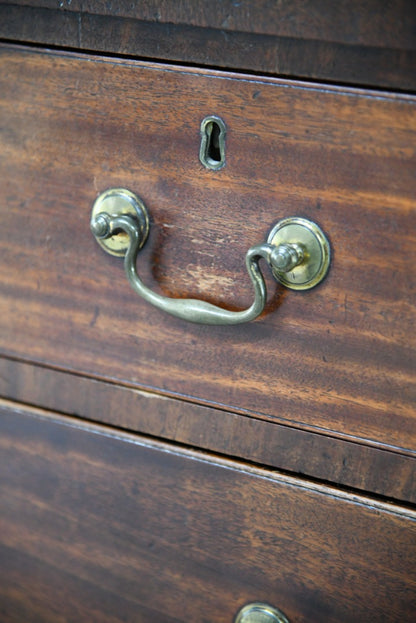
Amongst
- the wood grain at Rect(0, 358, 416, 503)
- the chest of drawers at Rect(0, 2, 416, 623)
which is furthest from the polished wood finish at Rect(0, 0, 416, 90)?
the wood grain at Rect(0, 358, 416, 503)

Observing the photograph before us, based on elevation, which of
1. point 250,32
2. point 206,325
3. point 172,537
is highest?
point 250,32

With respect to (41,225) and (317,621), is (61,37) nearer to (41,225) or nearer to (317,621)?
(41,225)

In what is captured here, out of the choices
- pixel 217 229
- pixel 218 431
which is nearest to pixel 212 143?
pixel 217 229

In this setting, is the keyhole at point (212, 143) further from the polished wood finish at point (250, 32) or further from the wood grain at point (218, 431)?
the wood grain at point (218, 431)

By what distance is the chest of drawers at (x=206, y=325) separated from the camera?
12.4 inches

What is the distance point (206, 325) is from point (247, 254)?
0.06 metres

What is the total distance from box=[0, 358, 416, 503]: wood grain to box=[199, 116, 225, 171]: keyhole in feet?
0.46

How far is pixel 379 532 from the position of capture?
36cm

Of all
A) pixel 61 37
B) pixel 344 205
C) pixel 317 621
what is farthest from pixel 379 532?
pixel 61 37

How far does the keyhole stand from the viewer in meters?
0.33

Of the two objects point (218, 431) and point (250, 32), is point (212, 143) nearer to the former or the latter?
point (250, 32)

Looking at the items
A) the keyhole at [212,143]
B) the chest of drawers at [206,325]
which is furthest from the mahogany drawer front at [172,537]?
Answer: the keyhole at [212,143]

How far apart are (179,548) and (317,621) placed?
9 centimetres

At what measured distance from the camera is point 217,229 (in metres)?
0.35
